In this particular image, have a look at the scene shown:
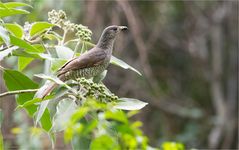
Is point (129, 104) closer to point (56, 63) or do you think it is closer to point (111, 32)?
point (56, 63)

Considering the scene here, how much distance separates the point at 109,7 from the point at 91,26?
0.62m

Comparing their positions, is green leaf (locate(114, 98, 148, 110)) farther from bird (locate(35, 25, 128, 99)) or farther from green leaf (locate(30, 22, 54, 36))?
green leaf (locate(30, 22, 54, 36))

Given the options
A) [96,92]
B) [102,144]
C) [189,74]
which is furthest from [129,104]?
[189,74]

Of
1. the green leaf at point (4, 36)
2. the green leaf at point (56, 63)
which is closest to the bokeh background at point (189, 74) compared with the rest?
the green leaf at point (56, 63)

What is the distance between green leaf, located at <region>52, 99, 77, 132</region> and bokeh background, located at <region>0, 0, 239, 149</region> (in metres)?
7.02

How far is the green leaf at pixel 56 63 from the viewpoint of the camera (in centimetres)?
301

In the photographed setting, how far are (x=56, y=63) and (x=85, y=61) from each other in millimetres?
340

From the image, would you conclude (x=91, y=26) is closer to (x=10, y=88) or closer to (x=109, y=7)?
(x=109, y=7)

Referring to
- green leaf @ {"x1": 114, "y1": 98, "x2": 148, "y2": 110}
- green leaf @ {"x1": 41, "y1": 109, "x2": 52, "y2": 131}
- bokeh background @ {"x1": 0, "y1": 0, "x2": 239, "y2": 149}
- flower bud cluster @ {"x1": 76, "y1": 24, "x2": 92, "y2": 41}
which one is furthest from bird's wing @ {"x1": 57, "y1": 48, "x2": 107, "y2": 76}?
bokeh background @ {"x1": 0, "y1": 0, "x2": 239, "y2": 149}

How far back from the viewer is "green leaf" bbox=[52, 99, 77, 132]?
2676 millimetres

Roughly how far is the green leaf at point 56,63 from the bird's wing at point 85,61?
3 cm

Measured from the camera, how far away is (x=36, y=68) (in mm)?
7969

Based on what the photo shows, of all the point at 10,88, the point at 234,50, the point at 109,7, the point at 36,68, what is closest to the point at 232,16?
the point at 234,50

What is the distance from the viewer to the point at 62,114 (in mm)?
2701
